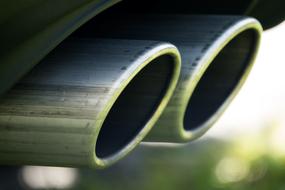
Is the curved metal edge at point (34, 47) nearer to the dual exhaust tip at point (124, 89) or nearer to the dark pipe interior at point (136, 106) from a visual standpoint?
the dual exhaust tip at point (124, 89)

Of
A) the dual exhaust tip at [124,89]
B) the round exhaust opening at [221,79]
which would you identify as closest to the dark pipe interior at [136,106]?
the dual exhaust tip at [124,89]

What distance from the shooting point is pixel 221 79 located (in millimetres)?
2537

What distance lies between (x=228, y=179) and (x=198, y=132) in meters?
1.77

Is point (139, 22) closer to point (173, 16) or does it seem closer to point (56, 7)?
point (173, 16)

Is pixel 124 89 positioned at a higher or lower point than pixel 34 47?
lower

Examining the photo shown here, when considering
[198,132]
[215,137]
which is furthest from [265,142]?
[198,132]

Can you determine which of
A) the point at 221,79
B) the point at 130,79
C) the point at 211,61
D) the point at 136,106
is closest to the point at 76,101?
the point at 130,79

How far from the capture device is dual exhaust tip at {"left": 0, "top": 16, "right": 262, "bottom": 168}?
6.11 feet

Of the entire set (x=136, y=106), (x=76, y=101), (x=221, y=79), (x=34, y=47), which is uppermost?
(x=34, y=47)

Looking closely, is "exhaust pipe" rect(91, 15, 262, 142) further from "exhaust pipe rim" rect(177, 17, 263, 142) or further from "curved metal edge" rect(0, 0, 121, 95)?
"curved metal edge" rect(0, 0, 121, 95)

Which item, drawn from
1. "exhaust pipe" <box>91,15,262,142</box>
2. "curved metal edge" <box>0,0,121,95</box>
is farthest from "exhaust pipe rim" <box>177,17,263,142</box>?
"curved metal edge" <box>0,0,121,95</box>

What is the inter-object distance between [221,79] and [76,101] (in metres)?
0.76

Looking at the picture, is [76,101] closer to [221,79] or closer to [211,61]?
[211,61]

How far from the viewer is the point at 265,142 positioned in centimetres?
458
